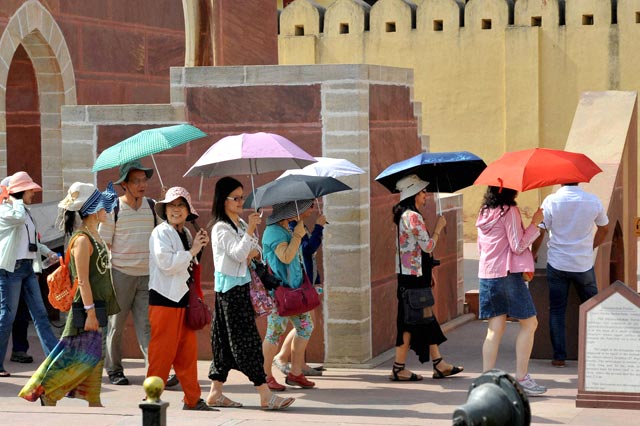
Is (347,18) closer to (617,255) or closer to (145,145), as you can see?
(617,255)

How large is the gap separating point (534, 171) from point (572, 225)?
3.13ft

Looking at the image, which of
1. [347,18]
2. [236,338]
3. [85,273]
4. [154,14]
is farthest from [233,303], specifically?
[347,18]

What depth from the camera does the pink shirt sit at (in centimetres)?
857

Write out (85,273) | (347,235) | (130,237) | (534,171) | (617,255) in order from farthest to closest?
(617,255), (347,235), (130,237), (534,171), (85,273)

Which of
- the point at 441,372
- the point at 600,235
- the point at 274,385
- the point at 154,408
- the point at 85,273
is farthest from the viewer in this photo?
the point at 600,235

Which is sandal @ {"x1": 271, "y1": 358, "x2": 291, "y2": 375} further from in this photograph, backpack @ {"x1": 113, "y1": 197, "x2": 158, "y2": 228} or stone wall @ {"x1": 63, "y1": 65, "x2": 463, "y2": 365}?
backpack @ {"x1": 113, "y1": 197, "x2": 158, "y2": 228}

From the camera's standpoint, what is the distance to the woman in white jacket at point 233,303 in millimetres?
8062

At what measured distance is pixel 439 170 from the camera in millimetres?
9477

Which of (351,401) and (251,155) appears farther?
(351,401)

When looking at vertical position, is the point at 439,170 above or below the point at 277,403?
above

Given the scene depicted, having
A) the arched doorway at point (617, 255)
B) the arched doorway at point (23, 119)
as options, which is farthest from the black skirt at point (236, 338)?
the arched doorway at point (23, 119)

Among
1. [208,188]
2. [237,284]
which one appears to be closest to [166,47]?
[208,188]

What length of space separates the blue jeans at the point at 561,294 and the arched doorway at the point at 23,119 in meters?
6.52

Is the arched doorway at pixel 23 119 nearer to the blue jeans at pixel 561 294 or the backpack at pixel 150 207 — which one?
the backpack at pixel 150 207
